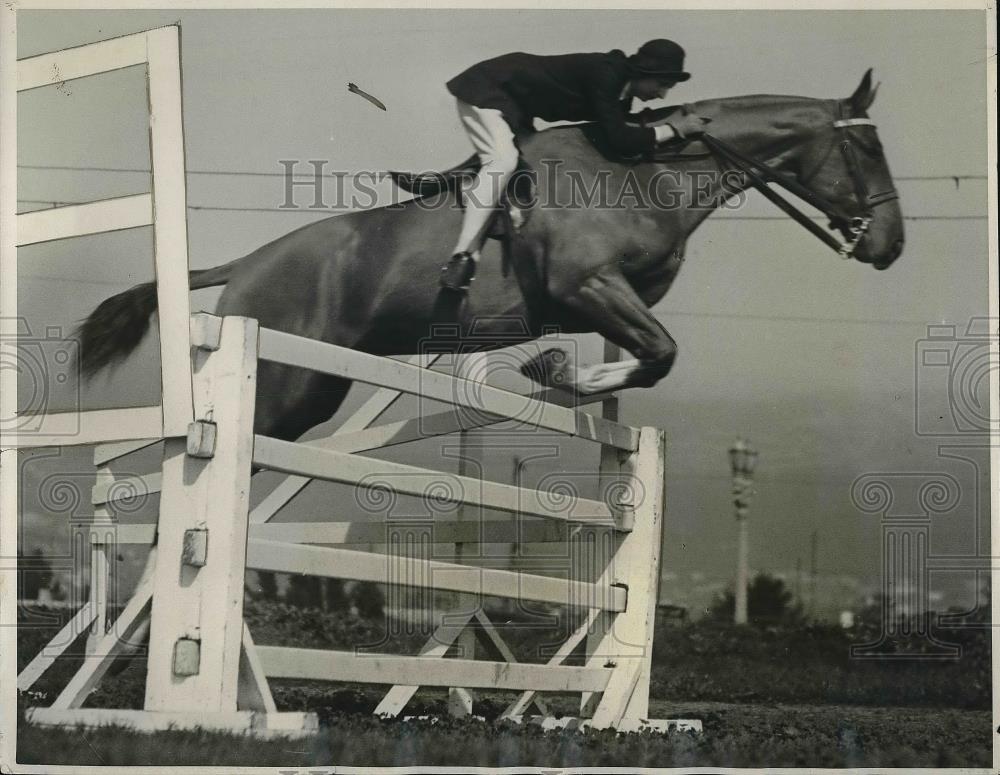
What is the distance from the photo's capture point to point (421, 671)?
402 cm

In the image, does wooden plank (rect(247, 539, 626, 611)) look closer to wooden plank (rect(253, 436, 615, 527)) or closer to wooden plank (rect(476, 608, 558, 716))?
wooden plank (rect(253, 436, 615, 527))

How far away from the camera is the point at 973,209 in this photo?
15.7 ft

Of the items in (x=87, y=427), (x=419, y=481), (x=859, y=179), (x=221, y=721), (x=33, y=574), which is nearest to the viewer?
(x=221, y=721)

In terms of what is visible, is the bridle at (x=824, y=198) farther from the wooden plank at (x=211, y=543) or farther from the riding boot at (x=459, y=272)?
the wooden plank at (x=211, y=543)

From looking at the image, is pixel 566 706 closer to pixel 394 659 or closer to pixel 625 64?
pixel 394 659

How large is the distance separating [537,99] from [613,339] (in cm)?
95

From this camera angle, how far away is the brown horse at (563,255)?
484 centimetres

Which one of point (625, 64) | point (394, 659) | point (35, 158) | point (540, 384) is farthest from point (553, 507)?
point (35, 158)

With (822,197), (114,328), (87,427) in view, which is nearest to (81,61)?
(114,328)

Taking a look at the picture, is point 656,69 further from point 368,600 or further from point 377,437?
point 368,600

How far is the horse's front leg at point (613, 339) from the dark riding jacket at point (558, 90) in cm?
54

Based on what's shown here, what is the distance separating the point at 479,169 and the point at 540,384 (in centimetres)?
84

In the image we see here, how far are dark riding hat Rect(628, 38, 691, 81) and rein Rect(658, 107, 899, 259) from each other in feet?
1.01

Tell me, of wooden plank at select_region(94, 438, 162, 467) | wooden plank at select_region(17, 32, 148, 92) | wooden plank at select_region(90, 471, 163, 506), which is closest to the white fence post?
wooden plank at select_region(90, 471, 163, 506)
